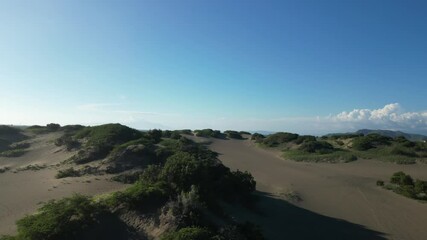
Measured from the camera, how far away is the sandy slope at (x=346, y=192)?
16.6 m

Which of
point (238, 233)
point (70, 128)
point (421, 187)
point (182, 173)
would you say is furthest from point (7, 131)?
point (421, 187)

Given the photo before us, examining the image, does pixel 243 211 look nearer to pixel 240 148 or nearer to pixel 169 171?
→ pixel 169 171

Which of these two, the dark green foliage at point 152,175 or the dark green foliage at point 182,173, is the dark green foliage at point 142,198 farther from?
the dark green foliage at point 152,175

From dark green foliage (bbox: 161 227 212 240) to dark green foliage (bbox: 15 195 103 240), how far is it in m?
2.76

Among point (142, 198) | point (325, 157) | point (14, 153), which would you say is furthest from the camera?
point (14, 153)

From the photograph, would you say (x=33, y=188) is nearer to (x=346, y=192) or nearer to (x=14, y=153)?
(x=14, y=153)

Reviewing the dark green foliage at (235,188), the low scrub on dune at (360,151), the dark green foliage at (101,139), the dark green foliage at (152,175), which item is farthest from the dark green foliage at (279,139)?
the dark green foliage at (152,175)

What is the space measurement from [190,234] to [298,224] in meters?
→ 8.20

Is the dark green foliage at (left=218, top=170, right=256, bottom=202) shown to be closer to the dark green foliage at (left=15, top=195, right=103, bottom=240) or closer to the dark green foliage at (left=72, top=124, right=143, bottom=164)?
the dark green foliage at (left=15, top=195, right=103, bottom=240)

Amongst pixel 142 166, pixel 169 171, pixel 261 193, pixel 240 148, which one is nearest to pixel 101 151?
pixel 142 166

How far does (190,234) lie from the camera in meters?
9.30

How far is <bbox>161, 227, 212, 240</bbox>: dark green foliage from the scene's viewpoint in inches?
364

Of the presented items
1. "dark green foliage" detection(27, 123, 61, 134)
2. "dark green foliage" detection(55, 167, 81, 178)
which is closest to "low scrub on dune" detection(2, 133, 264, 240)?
"dark green foliage" detection(55, 167, 81, 178)

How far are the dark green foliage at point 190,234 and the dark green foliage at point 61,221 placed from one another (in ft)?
9.07
